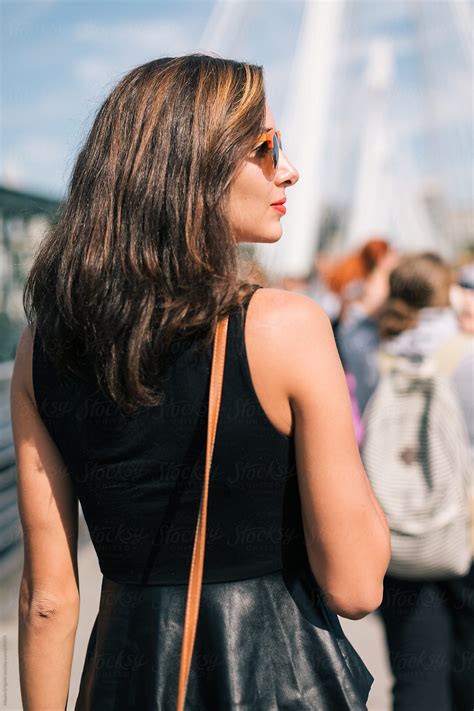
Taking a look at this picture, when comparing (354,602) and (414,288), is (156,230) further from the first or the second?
(414,288)

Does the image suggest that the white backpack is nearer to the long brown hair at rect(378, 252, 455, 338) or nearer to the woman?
the long brown hair at rect(378, 252, 455, 338)

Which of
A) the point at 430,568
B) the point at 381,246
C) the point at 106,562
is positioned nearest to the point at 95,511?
the point at 106,562

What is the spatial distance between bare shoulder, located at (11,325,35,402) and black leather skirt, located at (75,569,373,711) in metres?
0.38

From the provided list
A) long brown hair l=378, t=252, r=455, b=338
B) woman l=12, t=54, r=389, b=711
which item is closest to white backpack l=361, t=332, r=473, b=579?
long brown hair l=378, t=252, r=455, b=338

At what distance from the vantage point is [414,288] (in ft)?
11.1

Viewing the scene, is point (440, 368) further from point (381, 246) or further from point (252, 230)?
point (381, 246)

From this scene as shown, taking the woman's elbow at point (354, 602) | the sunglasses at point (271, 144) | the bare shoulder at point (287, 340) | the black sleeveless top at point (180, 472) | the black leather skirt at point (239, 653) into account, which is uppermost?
the sunglasses at point (271, 144)

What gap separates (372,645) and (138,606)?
3.03 meters

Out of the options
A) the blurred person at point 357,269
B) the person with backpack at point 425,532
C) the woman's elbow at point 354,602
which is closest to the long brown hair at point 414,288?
the person with backpack at point 425,532

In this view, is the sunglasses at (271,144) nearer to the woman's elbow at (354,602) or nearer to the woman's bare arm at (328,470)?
the woman's bare arm at (328,470)

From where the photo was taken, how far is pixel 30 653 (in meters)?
1.47

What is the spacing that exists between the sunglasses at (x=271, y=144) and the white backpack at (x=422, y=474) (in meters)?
1.46

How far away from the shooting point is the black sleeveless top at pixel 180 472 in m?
1.29

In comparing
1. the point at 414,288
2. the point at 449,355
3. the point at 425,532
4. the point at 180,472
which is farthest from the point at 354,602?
the point at 414,288
